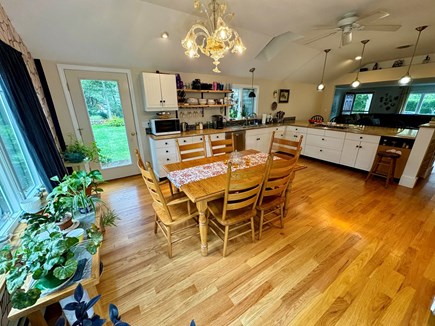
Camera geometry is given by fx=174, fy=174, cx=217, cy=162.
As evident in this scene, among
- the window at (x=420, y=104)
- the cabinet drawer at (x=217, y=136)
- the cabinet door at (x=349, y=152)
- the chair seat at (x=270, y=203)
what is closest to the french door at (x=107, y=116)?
the cabinet drawer at (x=217, y=136)

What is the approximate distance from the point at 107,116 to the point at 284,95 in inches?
186

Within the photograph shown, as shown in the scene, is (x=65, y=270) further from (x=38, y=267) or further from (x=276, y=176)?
(x=276, y=176)

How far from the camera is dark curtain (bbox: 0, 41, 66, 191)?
63.1 inches

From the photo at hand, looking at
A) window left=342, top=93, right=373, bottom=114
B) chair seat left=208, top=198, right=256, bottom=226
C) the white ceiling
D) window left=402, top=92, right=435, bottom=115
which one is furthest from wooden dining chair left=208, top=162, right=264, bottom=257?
window left=402, top=92, right=435, bottom=115

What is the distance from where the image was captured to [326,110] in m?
6.14

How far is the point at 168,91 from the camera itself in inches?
129

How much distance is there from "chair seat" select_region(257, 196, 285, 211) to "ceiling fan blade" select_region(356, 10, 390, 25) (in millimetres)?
2190

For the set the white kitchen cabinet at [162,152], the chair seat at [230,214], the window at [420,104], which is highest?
the window at [420,104]

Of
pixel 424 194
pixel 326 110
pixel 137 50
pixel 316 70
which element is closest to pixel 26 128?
pixel 137 50

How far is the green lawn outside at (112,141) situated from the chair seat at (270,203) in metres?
2.91

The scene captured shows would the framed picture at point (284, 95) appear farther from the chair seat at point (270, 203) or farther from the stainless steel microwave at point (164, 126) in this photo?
the chair seat at point (270, 203)

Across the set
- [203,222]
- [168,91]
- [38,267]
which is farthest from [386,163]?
[38,267]

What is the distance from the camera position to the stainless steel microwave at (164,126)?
330cm

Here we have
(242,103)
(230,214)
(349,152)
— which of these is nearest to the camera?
(230,214)
